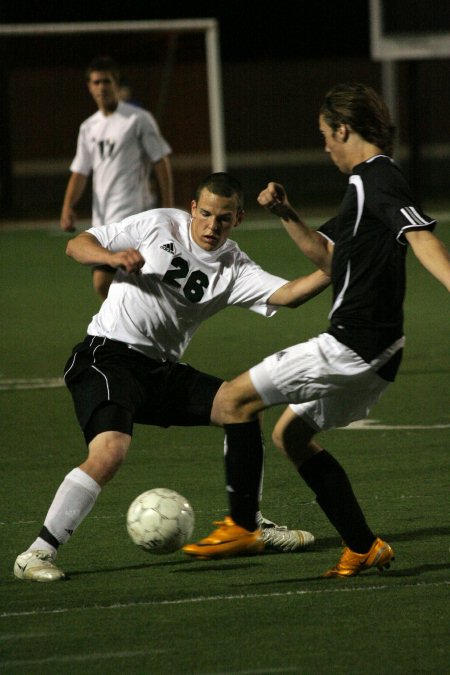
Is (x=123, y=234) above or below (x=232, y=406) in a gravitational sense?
above

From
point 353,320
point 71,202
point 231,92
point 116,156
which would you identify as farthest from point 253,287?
point 231,92

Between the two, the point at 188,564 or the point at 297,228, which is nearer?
the point at 297,228

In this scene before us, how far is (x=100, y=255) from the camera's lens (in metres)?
5.56

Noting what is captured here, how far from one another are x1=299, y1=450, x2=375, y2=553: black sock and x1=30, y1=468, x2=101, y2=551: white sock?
2.74 feet

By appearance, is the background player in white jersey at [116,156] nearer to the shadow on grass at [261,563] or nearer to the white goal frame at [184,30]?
the shadow on grass at [261,563]

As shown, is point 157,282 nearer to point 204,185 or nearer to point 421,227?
point 204,185

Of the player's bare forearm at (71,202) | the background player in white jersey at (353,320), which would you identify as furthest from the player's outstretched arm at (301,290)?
the player's bare forearm at (71,202)

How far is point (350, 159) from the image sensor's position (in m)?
5.14

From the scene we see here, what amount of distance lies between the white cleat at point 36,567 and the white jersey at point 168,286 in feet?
3.32

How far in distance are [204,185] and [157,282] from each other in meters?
0.46

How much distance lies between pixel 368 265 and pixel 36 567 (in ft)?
5.60

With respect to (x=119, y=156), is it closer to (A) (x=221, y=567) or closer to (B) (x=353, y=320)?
(A) (x=221, y=567)

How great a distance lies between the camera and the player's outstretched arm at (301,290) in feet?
18.5

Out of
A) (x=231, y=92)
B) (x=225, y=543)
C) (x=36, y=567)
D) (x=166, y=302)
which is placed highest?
(x=166, y=302)
